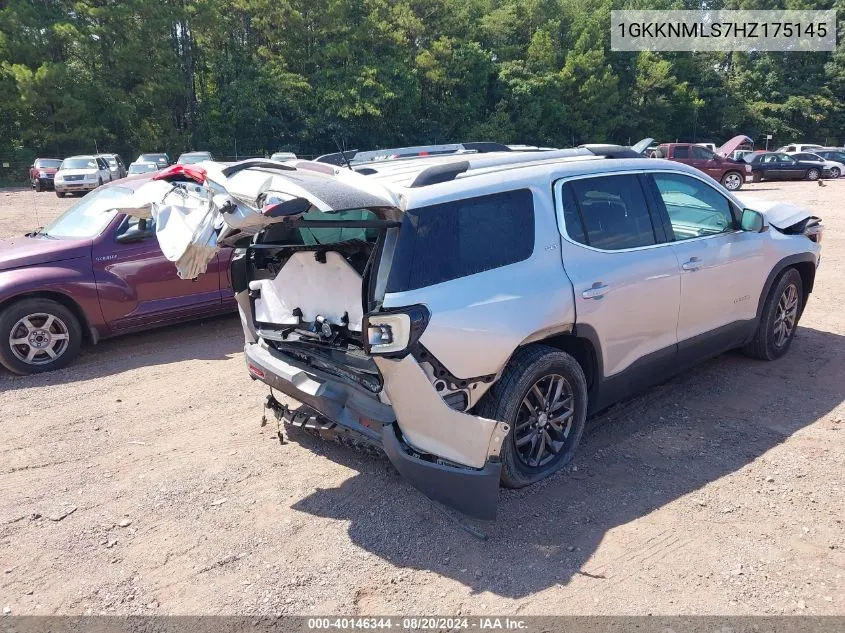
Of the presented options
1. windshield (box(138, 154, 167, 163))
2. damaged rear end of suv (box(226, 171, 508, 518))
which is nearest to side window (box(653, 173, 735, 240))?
damaged rear end of suv (box(226, 171, 508, 518))

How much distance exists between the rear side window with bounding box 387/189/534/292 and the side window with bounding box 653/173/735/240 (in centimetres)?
143

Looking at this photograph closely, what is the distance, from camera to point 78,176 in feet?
83.7

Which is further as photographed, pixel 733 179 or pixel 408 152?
pixel 733 179

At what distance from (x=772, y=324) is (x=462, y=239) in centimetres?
352

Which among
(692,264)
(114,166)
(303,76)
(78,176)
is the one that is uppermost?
(303,76)

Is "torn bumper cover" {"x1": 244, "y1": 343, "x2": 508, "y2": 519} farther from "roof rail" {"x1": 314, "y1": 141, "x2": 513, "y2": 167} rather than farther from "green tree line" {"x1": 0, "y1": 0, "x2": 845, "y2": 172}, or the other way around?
"green tree line" {"x1": 0, "y1": 0, "x2": 845, "y2": 172}

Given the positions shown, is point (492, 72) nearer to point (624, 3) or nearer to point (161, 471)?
point (624, 3)

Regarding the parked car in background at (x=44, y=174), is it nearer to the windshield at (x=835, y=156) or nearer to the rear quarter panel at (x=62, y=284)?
the rear quarter panel at (x=62, y=284)

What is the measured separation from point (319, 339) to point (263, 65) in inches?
1504

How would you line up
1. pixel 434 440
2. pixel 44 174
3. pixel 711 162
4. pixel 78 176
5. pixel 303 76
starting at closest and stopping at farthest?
pixel 434 440
pixel 78 176
pixel 711 162
pixel 44 174
pixel 303 76

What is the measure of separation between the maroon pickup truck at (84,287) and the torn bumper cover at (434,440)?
404cm

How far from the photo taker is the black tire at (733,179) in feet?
88.1

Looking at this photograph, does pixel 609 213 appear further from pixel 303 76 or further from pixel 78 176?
pixel 303 76

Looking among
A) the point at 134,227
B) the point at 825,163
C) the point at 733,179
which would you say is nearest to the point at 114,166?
the point at 134,227
